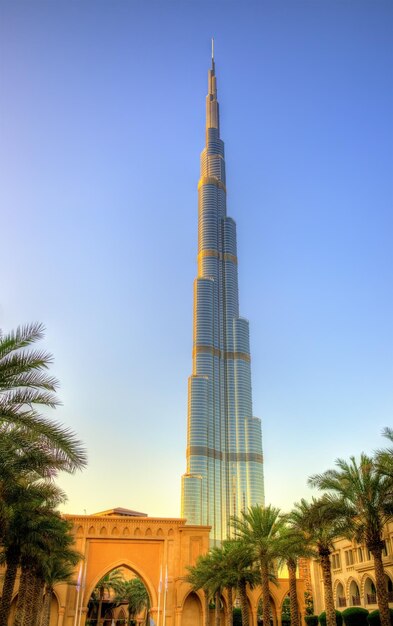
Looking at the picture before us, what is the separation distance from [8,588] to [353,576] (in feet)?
96.4

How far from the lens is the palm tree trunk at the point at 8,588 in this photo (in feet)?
87.7

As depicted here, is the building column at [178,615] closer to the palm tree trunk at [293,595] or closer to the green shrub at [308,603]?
the green shrub at [308,603]

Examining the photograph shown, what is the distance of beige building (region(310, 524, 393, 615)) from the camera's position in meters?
40.1

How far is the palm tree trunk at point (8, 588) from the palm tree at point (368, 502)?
53.4 ft

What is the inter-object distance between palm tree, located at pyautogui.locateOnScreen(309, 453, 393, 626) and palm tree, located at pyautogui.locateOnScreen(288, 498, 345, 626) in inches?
38.3

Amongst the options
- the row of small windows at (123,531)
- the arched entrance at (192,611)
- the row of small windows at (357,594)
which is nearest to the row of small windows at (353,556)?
the row of small windows at (357,594)

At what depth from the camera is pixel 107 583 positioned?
77.0 meters

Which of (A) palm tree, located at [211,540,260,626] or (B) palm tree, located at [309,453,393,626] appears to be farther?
(A) palm tree, located at [211,540,260,626]

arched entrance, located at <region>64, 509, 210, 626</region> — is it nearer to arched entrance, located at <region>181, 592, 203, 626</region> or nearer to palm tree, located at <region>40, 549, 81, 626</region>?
arched entrance, located at <region>181, 592, 203, 626</region>

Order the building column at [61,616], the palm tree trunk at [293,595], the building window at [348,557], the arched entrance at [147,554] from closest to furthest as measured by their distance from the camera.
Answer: the palm tree trunk at [293,595], the building window at [348,557], the building column at [61,616], the arched entrance at [147,554]

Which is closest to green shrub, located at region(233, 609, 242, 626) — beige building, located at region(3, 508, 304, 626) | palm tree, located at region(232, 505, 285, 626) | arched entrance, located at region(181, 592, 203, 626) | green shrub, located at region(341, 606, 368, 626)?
beige building, located at region(3, 508, 304, 626)

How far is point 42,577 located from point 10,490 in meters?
17.7

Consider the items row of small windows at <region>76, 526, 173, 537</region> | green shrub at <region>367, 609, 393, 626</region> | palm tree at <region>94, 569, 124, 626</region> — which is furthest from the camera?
palm tree at <region>94, 569, 124, 626</region>

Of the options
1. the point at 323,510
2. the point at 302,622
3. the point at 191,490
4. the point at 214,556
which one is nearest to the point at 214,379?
the point at 191,490
